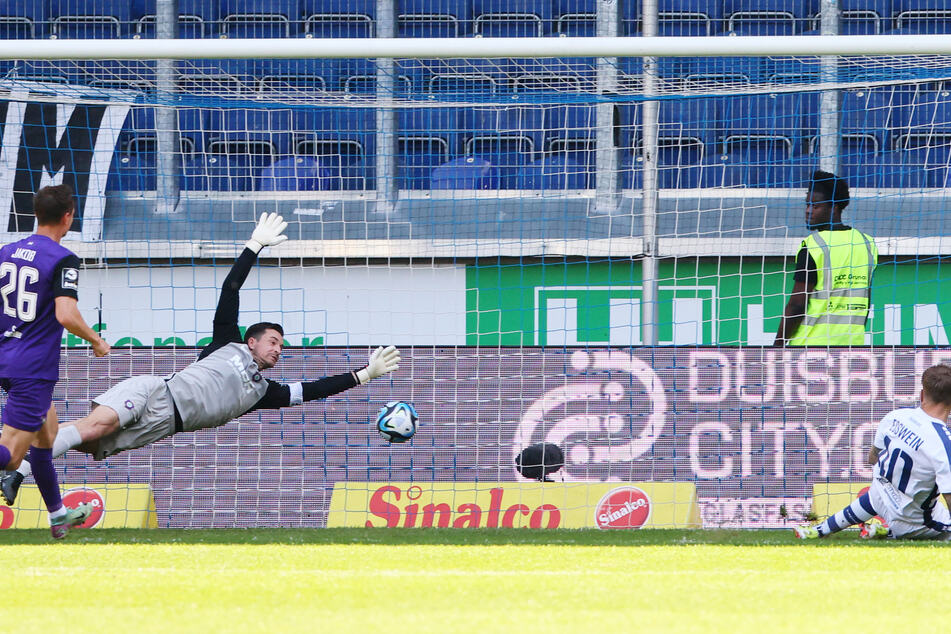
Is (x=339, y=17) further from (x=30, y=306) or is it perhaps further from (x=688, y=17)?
(x=30, y=306)

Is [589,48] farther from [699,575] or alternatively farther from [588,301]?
[588,301]

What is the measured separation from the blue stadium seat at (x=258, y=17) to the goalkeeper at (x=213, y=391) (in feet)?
27.6

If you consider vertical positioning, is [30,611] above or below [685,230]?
below

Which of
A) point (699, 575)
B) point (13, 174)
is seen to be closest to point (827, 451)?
point (699, 575)

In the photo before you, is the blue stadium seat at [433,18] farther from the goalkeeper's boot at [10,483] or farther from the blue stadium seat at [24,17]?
the goalkeeper's boot at [10,483]

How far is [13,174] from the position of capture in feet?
36.7

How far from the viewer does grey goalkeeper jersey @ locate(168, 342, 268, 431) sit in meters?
6.12

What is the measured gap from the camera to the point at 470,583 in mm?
4004

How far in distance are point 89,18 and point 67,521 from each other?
10.2m

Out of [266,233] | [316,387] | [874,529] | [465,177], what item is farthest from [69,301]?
[465,177]

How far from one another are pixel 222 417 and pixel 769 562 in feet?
9.95

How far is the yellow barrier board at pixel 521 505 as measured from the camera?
6.80m

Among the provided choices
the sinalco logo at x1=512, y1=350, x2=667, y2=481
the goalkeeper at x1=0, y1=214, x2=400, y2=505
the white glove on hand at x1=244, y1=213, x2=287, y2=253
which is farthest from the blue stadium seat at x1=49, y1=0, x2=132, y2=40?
the sinalco logo at x1=512, y1=350, x2=667, y2=481

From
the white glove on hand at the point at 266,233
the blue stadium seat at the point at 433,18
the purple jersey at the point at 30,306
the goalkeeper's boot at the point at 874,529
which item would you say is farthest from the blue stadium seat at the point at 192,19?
the goalkeeper's boot at the point at 874,529
